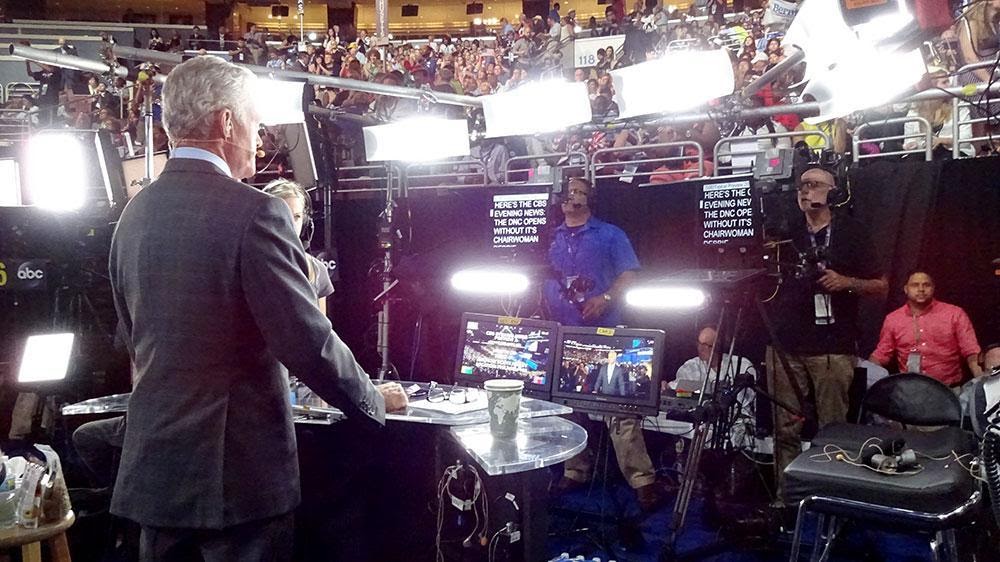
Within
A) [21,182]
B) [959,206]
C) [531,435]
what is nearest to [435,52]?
[21,182]

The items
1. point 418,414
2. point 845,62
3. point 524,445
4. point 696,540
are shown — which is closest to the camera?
point 524,445

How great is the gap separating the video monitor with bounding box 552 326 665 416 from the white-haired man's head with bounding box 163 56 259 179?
1.83 metres

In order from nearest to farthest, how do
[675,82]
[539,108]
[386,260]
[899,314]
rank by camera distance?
[675,82] → [899,314] → [539,108] → [386,260]

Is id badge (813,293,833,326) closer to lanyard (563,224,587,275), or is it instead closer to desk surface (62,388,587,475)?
lanyard (563,224,587,275)

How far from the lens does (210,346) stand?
1490 millimetres

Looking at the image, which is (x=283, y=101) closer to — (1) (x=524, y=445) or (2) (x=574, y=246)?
(2) (x=574, y=246)

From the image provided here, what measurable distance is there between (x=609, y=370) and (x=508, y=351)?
491mm

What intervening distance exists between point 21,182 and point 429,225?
2.88 m

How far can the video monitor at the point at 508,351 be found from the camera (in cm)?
Answer: 319

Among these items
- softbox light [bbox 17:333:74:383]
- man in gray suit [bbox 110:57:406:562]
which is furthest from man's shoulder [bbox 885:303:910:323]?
softbox light [bbox 17:333:74:383]

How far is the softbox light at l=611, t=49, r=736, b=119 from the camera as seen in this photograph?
4180 mm

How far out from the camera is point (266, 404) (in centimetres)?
155

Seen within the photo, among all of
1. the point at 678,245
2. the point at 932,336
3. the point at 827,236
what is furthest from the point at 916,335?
the point at 678,245

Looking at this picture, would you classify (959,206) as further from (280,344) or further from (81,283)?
(81,283)
